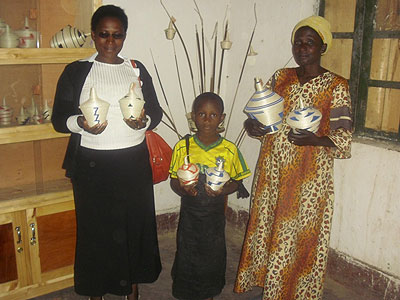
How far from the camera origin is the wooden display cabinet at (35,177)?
8.25 ft

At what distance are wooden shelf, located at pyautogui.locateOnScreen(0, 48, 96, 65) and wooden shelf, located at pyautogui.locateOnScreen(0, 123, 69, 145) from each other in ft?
1.22

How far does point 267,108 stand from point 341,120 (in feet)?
1.24

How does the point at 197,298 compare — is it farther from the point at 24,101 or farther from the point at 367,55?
the point at 367,55

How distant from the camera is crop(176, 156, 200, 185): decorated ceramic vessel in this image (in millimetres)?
2197

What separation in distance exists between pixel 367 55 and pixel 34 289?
2593 mm

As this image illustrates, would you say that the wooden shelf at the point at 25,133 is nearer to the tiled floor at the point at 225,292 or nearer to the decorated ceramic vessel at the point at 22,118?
the decorated ceramic vessel at the point at 22,118

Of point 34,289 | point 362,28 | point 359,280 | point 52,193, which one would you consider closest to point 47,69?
point 52,193

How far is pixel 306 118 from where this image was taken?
208 cm

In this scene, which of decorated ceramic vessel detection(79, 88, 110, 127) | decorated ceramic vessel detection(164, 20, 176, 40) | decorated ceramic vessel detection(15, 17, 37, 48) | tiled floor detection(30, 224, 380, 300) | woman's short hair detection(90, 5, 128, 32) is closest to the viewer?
decorated ceramic vessel detection(79, 88, 110, 127)

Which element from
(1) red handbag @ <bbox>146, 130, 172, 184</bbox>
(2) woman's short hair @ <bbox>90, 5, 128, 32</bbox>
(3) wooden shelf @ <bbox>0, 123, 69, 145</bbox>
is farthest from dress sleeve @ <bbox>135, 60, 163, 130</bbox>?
(3) wooden shelf @ <bbox>0, 123, 69, 145</bbox>

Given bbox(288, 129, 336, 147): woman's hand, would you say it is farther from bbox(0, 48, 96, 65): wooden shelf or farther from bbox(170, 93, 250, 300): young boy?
bbox(0, 48, 96, 65): wooden shelf

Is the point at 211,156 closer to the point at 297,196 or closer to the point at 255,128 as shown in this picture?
the point at 255,128

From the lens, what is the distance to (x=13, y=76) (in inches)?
105

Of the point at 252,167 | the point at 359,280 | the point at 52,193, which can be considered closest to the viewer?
the point at 52,193
